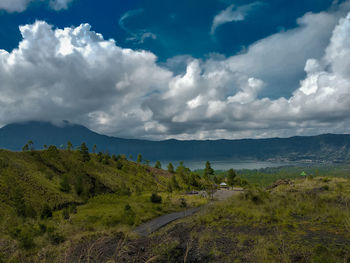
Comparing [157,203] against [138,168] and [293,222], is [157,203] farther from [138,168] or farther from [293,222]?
[138,168]

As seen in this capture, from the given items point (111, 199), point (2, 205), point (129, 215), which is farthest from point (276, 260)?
point (111, 199)

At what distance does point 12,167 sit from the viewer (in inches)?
1789

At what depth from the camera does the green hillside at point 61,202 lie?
16.5 metres

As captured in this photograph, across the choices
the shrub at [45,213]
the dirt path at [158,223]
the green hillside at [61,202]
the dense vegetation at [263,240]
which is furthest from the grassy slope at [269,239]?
the shrub at [45,213]

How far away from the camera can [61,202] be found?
4225 cm

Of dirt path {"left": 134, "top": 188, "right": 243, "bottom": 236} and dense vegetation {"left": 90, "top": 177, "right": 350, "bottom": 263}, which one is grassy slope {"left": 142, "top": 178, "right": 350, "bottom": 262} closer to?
dense vegetation {"left": 90, "top": 177, "right": 350, "bottom": 263}

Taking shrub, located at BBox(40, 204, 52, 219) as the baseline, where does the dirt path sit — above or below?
below

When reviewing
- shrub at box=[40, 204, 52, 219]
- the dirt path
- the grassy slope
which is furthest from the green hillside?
the grassy slope

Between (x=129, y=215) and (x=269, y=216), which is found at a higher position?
(x=269, y=216)

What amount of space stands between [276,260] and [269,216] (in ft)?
38.8

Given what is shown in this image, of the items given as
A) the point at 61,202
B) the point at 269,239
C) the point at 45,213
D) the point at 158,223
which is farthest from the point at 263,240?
the point at 61,202

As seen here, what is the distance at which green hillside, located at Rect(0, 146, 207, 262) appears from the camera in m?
16.5

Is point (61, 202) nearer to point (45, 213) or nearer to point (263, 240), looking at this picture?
point (45, 213)

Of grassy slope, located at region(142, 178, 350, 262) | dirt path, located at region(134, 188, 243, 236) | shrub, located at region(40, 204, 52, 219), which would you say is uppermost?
grassy slope, located at region(142, 178, 350, 262)
